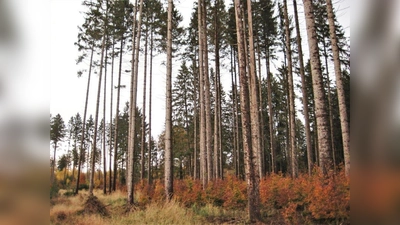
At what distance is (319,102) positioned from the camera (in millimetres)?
4410

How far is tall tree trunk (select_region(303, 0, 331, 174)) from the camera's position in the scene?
4266mm

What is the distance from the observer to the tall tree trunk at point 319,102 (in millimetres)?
4266

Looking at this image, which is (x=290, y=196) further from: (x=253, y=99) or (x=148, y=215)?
(x=148, y=215)

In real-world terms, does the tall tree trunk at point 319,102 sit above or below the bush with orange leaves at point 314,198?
above

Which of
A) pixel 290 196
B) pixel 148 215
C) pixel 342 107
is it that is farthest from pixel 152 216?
pixel 342 107

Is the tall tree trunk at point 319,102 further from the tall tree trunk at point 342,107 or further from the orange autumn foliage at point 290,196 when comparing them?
the tall tree trunk at point 342,107

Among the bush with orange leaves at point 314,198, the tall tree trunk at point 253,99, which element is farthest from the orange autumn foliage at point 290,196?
the tall tree trunk at point 253,99
